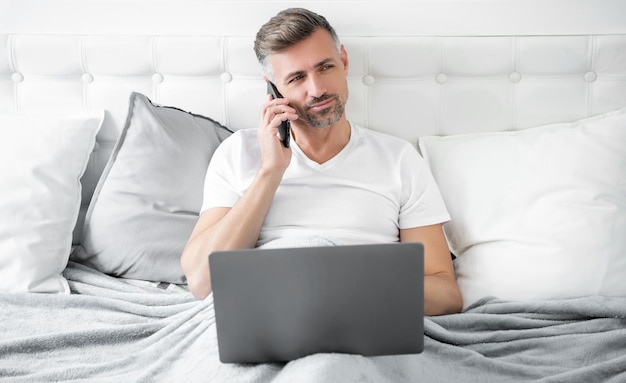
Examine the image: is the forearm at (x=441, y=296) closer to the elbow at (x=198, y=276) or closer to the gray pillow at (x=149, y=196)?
the elbow at (x=198, y=276)

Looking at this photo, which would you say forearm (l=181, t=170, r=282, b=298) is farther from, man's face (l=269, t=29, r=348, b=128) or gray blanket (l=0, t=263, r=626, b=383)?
man's face (l=269, t=29, r=348, b=128)

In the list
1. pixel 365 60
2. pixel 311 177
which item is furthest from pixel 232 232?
pixel 365 60

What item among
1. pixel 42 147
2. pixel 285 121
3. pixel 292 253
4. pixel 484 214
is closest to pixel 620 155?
pixel 484 214

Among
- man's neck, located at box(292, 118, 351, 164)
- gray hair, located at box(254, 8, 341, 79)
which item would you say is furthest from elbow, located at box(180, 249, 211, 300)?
gray hair, located at box(254, 8, 341, 79)

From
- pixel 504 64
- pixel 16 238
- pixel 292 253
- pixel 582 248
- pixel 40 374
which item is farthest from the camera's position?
pixel 504 64

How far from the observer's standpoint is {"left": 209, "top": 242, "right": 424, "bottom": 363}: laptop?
0.86 metres

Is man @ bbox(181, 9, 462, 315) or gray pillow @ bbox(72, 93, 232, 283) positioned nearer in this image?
man @ bbox(181, 9, 462, 315)

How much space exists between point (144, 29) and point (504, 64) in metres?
1.00

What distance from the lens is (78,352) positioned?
1.16 meters

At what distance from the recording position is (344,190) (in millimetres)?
1421

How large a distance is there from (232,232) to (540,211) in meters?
0.70

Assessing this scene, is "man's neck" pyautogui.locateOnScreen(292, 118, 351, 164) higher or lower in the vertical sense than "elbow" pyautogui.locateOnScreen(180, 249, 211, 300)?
higher

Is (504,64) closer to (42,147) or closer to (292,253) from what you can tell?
(292,253)

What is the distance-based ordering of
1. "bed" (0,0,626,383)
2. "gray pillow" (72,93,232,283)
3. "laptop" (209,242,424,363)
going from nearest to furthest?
"laptop" (209,242,424,363), "bed" (0,0,626,383), "gray pillow" (72,93,232,283)
